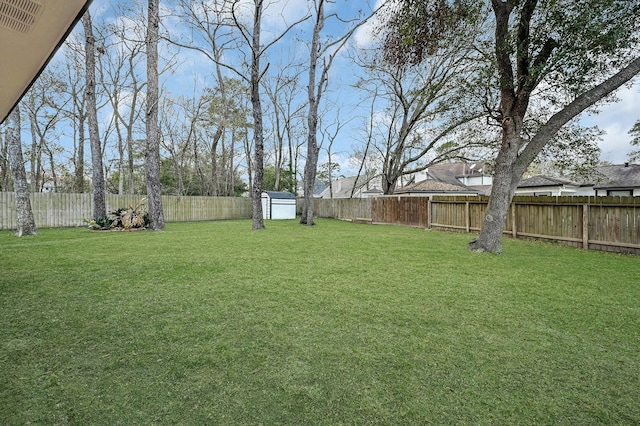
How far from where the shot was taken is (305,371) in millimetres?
1741

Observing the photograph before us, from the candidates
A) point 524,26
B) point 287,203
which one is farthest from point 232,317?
point 287,203

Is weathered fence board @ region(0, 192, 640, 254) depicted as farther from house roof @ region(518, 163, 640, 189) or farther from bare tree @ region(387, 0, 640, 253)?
house roof @ region(518, 163, 640, 189)

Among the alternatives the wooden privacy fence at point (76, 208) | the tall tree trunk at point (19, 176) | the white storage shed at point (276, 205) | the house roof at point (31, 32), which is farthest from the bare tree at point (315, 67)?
the house roof at point (31, 32)

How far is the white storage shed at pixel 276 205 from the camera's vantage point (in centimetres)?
1736

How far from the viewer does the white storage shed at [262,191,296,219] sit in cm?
1736

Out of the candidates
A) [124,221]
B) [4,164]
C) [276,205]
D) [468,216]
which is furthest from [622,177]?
[4,164]

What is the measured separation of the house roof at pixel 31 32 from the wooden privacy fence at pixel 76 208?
10.2m

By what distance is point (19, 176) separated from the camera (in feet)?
24.6

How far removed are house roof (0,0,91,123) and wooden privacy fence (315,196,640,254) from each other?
851cm

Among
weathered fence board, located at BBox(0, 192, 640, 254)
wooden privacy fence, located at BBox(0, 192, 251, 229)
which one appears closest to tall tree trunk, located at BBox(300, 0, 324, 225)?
weathered fence board, located at BBox(0, 192, 640, 254)

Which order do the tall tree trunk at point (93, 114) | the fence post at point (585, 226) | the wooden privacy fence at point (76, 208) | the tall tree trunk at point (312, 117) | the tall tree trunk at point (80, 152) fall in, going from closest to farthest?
the fence post at point (585, 226) → the wooden privacy fence at point (76, 208) → the tall tree trunk at point (93, 114) → the tall tree trunk at point (312, 117) → the tall tree trunk at point (80, 152)

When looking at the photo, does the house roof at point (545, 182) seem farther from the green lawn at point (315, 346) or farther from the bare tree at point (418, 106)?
the green lawn at point (315, 346)

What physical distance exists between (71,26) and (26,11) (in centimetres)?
18

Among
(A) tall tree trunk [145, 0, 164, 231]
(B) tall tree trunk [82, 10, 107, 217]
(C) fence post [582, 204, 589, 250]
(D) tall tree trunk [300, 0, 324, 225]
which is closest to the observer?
(C) fence post [582, 204, 589, 250]
